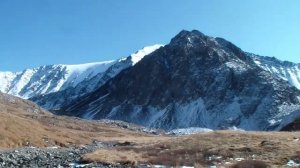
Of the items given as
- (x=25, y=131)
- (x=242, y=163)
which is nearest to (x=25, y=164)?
(x=242, y=163)

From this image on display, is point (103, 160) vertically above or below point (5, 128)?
below

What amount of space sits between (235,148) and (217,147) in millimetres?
3197

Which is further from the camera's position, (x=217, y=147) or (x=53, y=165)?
(x=217, y=147)

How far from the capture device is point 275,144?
58.6 metres

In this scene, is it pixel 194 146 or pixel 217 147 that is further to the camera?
pixel 194 146

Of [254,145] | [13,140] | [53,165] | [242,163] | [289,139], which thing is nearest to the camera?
[242,163]

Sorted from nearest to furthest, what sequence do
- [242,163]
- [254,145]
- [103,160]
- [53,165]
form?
[242,163], [53,165], [103,160], [254,145]

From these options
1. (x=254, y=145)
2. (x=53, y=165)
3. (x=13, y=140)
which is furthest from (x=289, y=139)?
(x=13, y=140)

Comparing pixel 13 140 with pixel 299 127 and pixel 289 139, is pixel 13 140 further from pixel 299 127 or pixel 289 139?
pixel 299 127

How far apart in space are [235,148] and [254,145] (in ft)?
11.5

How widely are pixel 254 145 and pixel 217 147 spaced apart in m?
4.70

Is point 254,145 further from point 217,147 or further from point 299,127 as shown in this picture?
point 299,127

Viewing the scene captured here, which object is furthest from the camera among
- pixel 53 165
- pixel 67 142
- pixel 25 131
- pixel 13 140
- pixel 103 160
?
pixel 67 142

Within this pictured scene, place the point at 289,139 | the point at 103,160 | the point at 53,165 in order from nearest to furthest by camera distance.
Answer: the point at 53,165
the point at 103,160
the point at 289,139
